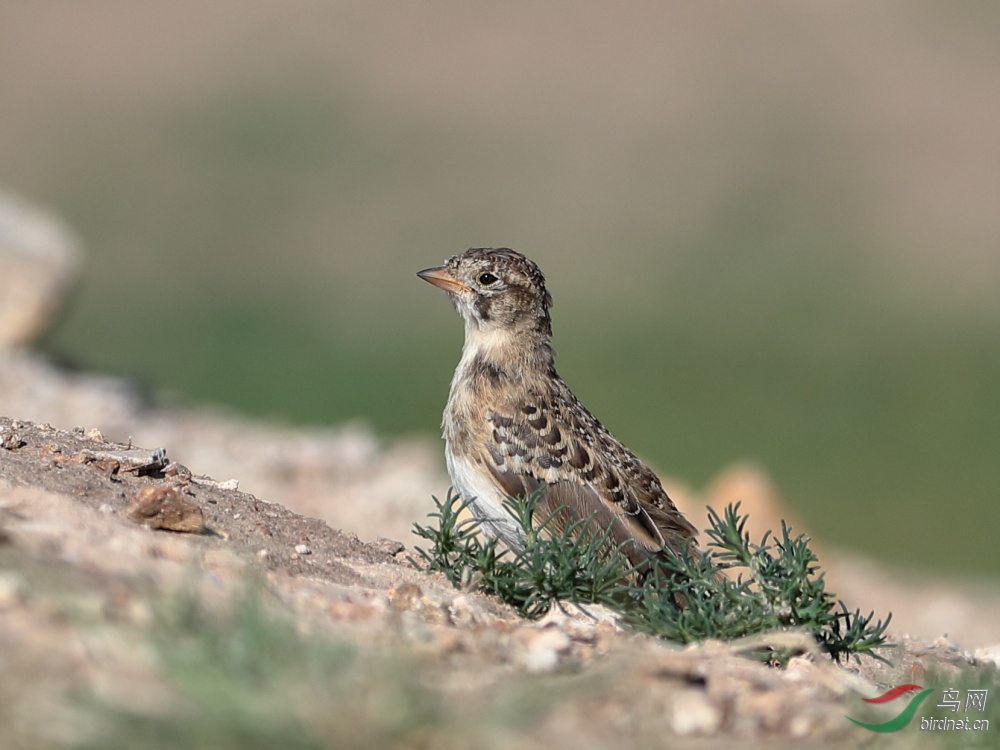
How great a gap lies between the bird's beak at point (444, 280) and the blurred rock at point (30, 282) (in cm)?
684

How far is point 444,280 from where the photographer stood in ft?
25.3

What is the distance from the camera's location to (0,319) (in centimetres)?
1319

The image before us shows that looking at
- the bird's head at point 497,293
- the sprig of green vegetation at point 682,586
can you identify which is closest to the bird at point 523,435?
the bird's head at point 497,293

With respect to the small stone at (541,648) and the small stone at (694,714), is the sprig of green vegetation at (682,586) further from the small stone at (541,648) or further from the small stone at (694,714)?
the small stone at (694,714)

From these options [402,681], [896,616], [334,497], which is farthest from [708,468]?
[402,681]

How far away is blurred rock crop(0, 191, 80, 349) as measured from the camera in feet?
43.5

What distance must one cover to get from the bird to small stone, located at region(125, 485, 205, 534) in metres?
1.43

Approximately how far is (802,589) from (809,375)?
17.9 metres

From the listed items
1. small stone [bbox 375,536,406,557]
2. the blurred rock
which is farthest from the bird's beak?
the blurred rock

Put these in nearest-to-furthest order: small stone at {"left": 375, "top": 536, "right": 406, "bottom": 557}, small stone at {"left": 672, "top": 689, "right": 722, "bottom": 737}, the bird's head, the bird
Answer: small stone at {"left": 672, "top": 689, "right": 722, "bottom": 737} → small stone at {"left": 375, "top": 536, "right": 406, "bottom": 557} → the bird → the bird's head

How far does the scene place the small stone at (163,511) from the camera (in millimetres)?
5020

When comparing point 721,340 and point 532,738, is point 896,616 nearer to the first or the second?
point 532,738

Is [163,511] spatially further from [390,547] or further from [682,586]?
[682,586]

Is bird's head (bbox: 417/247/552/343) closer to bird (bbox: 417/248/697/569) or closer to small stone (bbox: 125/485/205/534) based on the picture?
bird (bbox: 417/248/697/569)
